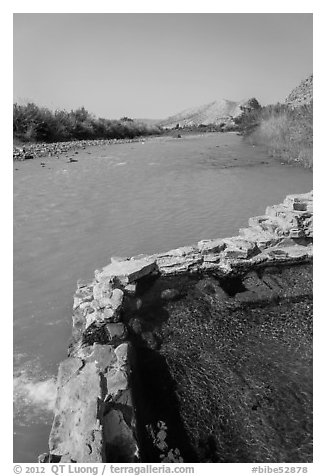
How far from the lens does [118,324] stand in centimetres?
520

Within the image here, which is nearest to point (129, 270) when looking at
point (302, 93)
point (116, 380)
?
point (116, 380)

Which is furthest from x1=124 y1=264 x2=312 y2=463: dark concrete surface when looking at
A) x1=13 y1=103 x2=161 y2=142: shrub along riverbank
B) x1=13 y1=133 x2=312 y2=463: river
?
x1=13 y1=103 x2=161 y2=142: shrub along riverbank

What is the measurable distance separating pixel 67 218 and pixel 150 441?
7060 millimetres

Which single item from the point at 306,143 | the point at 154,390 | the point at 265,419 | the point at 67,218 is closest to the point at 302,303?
the point at 265,419

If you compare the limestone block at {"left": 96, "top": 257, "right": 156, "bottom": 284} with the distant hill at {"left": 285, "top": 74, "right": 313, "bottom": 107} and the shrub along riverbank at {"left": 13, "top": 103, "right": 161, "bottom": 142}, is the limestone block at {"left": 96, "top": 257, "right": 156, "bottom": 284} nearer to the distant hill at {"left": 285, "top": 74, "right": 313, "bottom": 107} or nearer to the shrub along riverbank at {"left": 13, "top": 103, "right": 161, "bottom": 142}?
the shrub along riverbank at {"left": 13, "top": 103, "right": 161, "bottom": 142}

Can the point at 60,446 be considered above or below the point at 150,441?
above

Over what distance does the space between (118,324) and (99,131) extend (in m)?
29.0

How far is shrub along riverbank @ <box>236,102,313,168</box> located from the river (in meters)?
0.99

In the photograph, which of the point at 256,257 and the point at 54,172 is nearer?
the point at 256,257

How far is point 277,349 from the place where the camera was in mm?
4992

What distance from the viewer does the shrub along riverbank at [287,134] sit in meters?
16.9

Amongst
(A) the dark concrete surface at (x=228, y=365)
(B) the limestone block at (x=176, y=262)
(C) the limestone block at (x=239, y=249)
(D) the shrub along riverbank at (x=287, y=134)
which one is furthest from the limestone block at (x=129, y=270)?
(D) the shrub along riverbank at (x=287, y=134)

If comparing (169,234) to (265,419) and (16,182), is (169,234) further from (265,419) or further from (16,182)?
(16,182)

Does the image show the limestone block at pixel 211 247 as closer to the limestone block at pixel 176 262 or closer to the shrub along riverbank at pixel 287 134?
the limestone block at pixel 176 262
